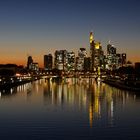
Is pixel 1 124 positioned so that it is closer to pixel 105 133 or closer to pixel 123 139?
pixel 105 133

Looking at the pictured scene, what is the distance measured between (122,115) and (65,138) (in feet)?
44.6

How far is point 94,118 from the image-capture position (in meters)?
35.7

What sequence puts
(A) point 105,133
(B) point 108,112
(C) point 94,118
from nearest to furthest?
1. (A) point 105,133
2. (C) point 94,118
3. (B) point 108,112

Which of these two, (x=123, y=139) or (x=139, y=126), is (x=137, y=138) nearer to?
(x=123, y=139)

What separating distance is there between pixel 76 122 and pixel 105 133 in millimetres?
5998

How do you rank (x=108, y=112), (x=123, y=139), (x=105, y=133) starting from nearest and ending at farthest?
(x=123, y=139)
(x=105, y=133)
(x=108, y=112)

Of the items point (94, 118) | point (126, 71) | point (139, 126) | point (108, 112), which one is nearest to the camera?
point (139, 126)

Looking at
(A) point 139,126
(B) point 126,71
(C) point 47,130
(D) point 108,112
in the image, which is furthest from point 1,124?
(B) point 126,71

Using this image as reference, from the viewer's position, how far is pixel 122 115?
3812 centimetres

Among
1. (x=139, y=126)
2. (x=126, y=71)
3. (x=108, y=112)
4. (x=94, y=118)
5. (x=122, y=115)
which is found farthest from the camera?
(x=126, y=71)

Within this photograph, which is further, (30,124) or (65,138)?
(30,124)

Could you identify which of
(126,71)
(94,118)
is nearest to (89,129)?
(94,118)

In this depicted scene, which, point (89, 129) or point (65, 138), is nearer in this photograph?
point (65, 138)

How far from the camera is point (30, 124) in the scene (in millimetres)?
31438
